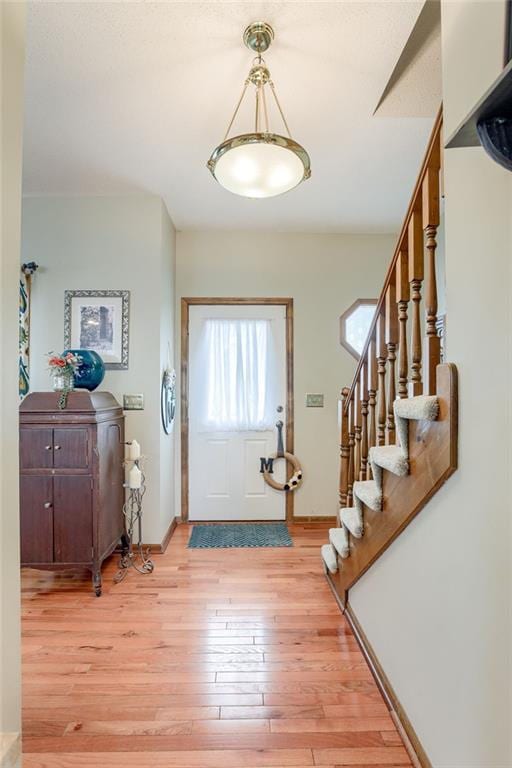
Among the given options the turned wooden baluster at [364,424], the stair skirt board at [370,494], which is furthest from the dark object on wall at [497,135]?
the turned wooden baluster at [364,424]

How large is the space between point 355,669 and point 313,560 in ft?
3.99

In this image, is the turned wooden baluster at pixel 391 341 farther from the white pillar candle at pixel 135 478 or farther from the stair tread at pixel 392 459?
the white pillar candle at pixel 135 478

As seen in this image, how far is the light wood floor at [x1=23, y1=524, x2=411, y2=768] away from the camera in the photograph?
1.45 m

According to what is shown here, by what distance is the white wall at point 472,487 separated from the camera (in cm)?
99

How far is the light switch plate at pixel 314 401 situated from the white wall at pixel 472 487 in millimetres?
2519

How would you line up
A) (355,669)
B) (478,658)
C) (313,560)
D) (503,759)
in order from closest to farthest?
(503,759) → (478,658) → (355,669) → (313,560)

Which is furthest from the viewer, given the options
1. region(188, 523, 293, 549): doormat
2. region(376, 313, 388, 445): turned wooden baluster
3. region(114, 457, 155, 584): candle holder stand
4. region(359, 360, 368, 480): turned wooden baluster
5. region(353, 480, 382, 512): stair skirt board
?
region(188, 523, 293, 549): doormat

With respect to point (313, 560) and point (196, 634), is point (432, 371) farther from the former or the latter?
point (313, 560)

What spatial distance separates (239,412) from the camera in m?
3.92

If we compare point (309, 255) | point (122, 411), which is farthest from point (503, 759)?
point (309, 255)

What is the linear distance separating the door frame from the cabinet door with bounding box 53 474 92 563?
1375 millimetres

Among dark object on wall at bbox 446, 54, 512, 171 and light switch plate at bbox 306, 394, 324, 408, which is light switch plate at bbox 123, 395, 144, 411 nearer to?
light switch plate at bbox 306, 394, 324, 408

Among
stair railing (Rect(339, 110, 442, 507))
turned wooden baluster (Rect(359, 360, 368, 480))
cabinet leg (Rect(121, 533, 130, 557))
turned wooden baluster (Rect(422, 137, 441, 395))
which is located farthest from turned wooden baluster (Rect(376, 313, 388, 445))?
cabinet leg (Rect(121, 533, 130, 557))

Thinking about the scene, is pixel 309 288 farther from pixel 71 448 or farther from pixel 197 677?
pixel 197 677
